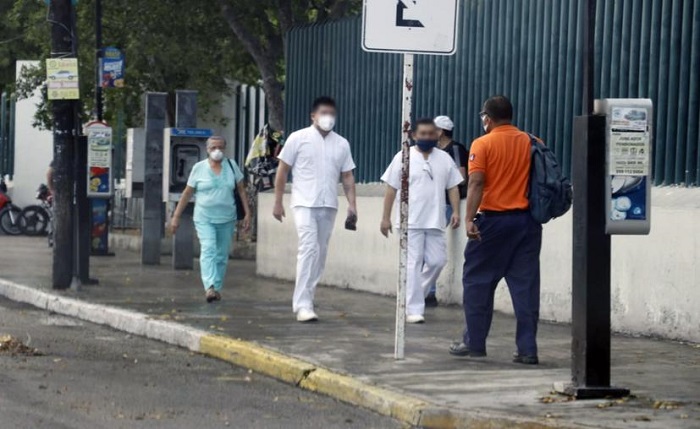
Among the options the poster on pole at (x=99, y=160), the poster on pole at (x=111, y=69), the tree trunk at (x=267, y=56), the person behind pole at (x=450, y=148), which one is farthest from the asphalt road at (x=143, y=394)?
the poster on pole at (x=111, y=69)

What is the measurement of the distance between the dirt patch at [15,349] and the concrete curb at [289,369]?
4.18ft

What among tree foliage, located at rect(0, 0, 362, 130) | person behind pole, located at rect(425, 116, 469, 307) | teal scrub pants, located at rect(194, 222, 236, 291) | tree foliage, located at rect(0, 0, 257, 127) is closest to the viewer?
person behind pole, located at rect(425, 116, 469, 307)

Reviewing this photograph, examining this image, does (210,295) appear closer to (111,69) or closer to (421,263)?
(421,263)

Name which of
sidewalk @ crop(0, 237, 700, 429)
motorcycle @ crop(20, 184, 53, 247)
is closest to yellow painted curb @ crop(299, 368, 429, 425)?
sidewalk @ crop(0, 237, 700, 429)

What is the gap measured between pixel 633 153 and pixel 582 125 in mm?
326

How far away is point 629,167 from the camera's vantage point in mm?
8695

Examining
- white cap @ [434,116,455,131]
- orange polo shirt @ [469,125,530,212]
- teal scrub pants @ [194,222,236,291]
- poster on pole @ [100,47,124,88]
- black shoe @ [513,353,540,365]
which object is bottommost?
black shoe @ [513,353,540,365]

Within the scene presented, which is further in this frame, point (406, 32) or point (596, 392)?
point (406, 32)

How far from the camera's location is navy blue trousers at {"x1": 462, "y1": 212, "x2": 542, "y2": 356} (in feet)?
34.3

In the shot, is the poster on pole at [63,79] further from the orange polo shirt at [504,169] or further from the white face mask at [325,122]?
the orange polo shirt at [504,169]

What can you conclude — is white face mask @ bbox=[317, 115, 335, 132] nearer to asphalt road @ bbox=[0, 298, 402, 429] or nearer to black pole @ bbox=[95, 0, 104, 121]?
asphalt road @ bbox=[0, 298, 402, 429]

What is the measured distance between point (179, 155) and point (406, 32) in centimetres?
1159

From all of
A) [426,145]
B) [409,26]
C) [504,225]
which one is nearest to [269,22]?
[426,145]

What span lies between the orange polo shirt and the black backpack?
0.08 meters
